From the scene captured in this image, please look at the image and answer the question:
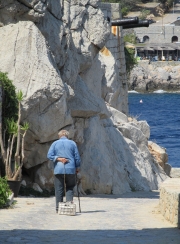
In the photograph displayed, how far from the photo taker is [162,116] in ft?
251

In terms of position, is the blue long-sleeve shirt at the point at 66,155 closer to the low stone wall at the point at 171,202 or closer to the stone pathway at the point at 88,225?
the stone pathway at the point at 88,225

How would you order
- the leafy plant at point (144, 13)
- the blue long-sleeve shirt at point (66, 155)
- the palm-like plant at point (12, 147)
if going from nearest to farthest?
1. the blue long-sleeve shirt at point (66, 155)
2. the palm-like plant at point (12, 147)
3. the leafy plant at point (144, 13)

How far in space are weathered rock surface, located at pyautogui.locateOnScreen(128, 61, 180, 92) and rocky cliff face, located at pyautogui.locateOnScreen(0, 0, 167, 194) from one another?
8198cm

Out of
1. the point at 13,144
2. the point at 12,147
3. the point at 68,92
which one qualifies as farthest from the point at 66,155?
the point at 68,92

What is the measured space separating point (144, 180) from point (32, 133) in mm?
5875

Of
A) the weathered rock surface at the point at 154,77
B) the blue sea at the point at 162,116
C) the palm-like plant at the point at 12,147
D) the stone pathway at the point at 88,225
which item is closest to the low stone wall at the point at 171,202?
the stone pathway at the point at 88,225

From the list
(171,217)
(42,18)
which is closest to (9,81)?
(42,18)

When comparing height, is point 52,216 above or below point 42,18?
below

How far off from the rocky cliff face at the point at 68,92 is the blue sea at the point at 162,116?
25.2ft

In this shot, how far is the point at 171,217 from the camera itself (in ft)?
41.7

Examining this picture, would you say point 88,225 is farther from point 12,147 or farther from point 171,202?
point 12,147

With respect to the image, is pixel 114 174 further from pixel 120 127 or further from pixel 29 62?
pixel 29 62

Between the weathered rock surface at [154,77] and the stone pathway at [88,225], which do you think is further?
the weathered rock surface at [154,77]

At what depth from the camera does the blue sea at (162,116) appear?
160 ft
